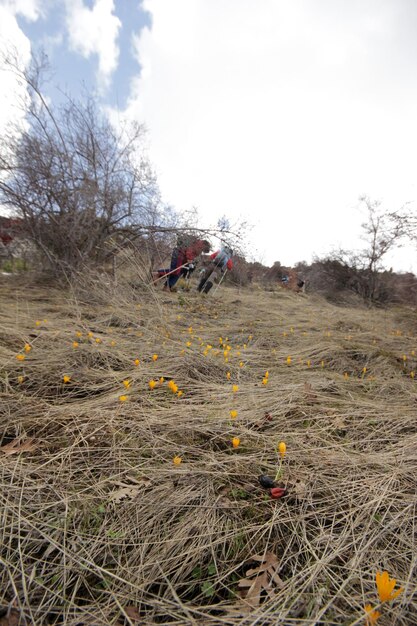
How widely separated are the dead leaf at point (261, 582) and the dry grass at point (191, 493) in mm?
26

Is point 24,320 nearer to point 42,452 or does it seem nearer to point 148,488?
point 42,452

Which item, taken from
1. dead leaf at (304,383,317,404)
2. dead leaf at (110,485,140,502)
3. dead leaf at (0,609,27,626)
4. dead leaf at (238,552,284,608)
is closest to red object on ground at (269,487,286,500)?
dead leaf at (238,552,284,608)

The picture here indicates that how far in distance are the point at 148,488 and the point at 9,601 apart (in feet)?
1.81

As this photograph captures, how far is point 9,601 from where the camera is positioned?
3.01ft

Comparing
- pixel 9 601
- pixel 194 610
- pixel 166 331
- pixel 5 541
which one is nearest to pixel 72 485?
pixel 5 541

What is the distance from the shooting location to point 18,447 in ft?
5.01

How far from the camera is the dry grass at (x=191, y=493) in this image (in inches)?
37.0

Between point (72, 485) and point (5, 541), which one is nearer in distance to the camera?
point (5, 541)

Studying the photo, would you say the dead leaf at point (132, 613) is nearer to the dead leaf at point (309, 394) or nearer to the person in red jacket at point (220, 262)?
the dead leaf at point (309, 394)

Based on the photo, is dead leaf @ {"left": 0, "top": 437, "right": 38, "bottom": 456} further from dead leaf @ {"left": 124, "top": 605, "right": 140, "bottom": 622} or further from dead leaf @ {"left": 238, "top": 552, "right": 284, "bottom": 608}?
dead leaf @ {"left": 238, "top": 552, "right": 284, "bottom": 608}

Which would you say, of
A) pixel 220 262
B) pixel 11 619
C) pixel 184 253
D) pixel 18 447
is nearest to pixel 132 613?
pixel 11 619

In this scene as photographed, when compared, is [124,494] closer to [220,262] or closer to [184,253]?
[184,253]

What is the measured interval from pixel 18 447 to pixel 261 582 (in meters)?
1.35

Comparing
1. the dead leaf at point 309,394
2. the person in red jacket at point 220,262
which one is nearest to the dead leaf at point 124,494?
the dead leaf at point 309,394
